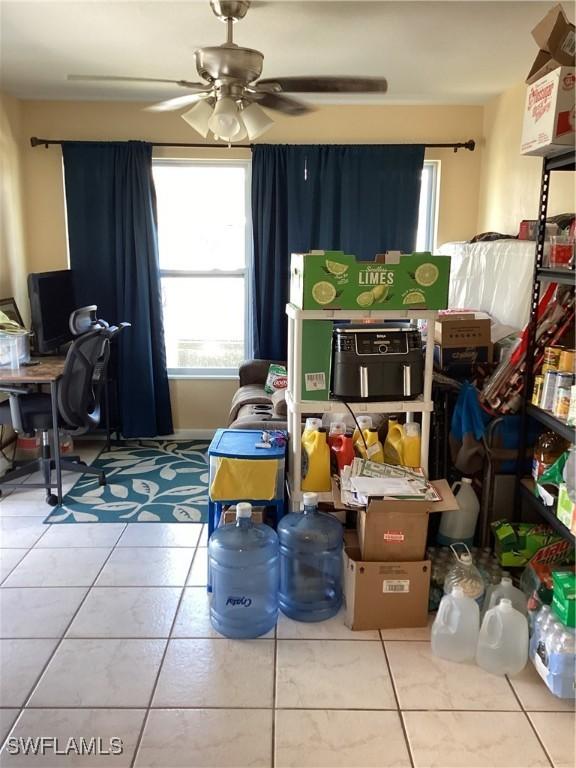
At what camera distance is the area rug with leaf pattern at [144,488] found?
3350 mm

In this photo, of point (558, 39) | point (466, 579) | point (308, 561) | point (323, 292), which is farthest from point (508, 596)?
point (558, 39)

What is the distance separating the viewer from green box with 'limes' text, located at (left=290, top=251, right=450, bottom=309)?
2346 millimetres

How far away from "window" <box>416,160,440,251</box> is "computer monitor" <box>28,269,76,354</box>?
2.58m

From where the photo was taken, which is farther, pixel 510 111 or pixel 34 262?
pixel 34 262

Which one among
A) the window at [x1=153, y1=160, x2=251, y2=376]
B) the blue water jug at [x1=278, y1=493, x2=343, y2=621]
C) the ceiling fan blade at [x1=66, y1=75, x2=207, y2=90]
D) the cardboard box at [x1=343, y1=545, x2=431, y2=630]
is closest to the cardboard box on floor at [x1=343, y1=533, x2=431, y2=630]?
the cardboard box at [x1=343, y1=545, x2=431, y2=630]

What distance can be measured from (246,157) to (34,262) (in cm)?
176

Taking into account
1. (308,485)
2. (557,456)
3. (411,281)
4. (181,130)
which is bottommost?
(308,485)

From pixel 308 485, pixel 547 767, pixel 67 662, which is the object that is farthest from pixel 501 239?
pixel 67 662

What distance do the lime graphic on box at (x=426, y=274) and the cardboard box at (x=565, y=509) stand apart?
2.98 feet

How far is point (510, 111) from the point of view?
3887 millimetres

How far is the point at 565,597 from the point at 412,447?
793 millimetres

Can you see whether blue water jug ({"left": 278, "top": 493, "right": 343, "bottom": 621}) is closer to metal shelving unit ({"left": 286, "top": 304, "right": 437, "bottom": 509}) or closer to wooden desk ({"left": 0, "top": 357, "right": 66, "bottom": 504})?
metal shelving unit ({"left": 286, "top": 304, "right": 437, "bottom": 509})

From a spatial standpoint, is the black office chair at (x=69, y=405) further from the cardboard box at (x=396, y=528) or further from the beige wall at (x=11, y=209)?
the cardboard box at (x=396, y=528)

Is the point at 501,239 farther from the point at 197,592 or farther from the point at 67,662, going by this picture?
the point at 67,662
